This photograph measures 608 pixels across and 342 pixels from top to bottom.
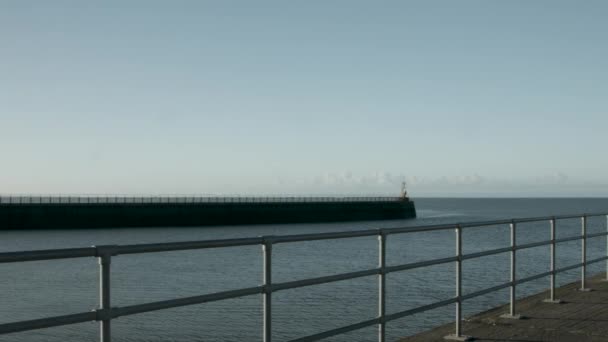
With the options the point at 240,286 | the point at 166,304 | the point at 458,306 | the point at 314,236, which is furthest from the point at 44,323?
the point at 240,286

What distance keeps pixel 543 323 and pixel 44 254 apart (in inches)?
225

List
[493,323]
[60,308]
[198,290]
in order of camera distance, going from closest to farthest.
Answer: [493,323] < [60,308] < [198,290]

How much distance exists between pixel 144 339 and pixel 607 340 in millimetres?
11871

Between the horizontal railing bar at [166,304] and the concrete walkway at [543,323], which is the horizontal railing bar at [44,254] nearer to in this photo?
the horizontal railing bar at [166,304]

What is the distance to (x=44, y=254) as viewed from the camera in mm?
3582

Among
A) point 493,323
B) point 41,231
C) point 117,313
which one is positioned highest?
point 117,313

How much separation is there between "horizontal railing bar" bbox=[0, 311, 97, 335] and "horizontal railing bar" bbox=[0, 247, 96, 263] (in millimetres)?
288

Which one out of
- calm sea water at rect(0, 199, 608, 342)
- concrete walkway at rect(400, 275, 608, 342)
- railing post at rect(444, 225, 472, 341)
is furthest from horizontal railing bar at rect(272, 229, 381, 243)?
calm sea water at rect(0, 199, 608, 342)

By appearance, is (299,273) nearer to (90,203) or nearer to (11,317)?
(11,317)

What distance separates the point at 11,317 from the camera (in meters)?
20.8

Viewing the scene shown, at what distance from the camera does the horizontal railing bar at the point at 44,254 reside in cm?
342

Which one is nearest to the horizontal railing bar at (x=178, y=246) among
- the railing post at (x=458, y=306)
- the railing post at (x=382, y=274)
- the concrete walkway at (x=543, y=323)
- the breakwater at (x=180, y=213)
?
the railing post at (x=382, y=274)

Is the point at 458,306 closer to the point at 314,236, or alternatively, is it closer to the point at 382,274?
the point at 382,274

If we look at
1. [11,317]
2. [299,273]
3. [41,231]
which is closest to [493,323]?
[11,317]
